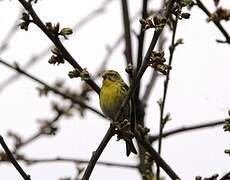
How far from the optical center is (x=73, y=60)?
3117 millimetres

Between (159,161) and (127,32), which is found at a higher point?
(127,32)

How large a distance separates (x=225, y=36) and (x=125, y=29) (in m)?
1.69

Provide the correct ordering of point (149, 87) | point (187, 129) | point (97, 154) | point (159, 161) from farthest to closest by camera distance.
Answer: point (149, 87) → point (187, 129) → point (159, 161) → point (97, 154)

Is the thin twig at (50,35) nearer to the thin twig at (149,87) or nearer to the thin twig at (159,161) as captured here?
the thin twig at (159,161)

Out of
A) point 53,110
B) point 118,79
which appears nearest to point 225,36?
point 118,79

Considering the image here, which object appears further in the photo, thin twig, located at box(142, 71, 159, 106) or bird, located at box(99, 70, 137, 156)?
thin twig, located at box(142, 71, 159, 106)

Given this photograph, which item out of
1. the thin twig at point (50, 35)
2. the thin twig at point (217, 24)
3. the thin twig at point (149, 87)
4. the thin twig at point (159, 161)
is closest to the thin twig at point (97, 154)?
the thin twig at point (50, 35)

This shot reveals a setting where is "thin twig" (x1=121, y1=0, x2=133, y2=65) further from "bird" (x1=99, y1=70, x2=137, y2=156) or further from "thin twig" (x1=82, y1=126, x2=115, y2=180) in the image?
"thin twig" (x1=82, y1=126, x2=115, y2=180)

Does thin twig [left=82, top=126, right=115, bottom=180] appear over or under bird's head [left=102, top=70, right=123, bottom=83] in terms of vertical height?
under

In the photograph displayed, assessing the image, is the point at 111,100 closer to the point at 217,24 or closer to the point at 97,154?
the point at 217,24

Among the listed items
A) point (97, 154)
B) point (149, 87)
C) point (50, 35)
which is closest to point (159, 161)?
point (97, 154)

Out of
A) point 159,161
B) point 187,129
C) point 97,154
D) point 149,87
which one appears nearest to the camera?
point 97,154

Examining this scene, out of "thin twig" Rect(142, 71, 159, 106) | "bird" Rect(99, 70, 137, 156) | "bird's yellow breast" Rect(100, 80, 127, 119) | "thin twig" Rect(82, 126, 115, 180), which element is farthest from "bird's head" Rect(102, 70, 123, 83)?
"thin twig" Rect(82, 126, 115, 180)

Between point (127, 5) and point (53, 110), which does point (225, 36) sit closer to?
point (127, 5)
